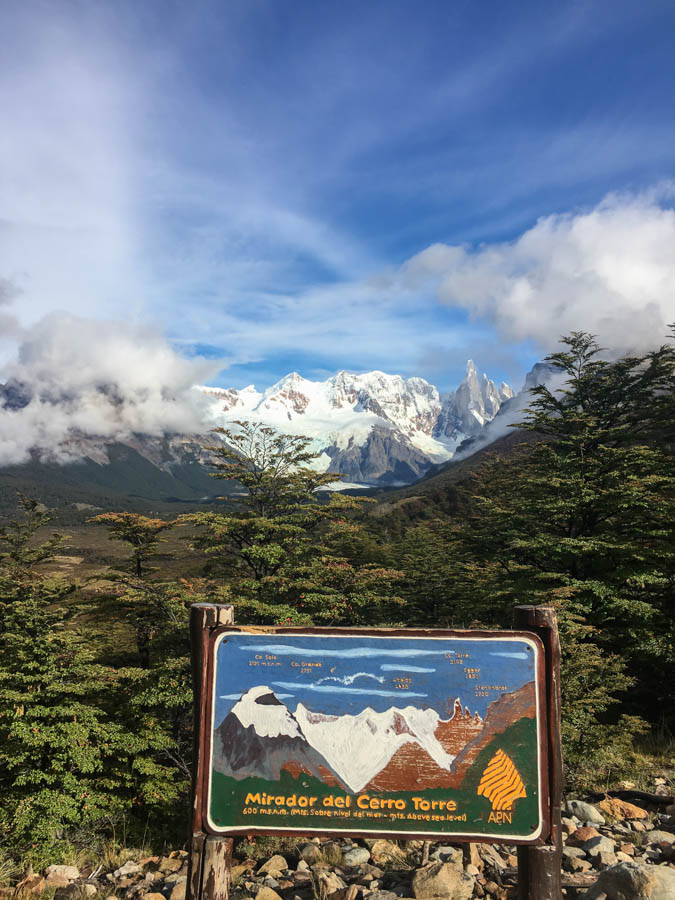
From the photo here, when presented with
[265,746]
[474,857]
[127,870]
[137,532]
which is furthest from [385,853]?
[137,532]

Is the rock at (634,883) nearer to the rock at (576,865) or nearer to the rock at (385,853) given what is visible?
the rock at (576,865)

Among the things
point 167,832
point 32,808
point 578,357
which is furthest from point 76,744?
point 578,357

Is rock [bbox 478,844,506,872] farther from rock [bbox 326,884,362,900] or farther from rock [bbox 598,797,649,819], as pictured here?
rock [bbox 598,797,649,819]

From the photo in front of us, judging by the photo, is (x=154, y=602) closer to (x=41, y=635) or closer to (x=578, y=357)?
(x=41, y=635)

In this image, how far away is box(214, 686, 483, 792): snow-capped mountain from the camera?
3.69m

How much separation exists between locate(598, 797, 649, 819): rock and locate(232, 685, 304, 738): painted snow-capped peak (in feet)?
15.7

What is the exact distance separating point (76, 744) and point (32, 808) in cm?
131

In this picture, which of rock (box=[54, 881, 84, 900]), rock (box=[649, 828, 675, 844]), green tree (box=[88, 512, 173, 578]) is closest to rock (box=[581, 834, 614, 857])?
rock (box=[649, 828, 675, 844])

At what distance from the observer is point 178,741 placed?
43.2 feet

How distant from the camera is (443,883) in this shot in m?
4.39

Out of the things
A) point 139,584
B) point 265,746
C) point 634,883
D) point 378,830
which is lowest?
point 634,883

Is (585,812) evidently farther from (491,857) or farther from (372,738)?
(372,738)

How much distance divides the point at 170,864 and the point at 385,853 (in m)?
2.43

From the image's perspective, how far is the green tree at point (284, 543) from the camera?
1566cm
